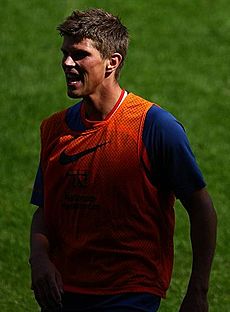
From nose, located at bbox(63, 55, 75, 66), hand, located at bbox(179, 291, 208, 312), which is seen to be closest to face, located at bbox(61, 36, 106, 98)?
nose, located at bbox(63, 55, 75, 66)

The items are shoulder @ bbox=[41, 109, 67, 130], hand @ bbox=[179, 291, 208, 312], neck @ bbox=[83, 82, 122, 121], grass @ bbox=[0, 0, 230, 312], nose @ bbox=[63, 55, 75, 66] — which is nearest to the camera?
hand @ bbox=[179, 291, 208, 312]

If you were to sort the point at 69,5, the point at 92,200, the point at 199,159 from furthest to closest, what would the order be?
1. the point at 69,5
2. the point at 199,159
3. the point at 92,200

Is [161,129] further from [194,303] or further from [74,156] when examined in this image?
[194,303]

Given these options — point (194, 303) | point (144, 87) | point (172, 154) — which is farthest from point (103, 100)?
point (144, 87)

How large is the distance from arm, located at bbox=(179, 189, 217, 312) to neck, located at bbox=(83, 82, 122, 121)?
0.65m

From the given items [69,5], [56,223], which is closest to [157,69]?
[69,5]

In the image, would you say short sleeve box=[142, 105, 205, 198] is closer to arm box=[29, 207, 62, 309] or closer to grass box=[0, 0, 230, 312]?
arm box=[29, 207, 62, 309]

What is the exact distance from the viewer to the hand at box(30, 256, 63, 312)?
5.93 metres

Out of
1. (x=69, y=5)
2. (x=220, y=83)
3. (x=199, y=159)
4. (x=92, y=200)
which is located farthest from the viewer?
(x=69, y=5)

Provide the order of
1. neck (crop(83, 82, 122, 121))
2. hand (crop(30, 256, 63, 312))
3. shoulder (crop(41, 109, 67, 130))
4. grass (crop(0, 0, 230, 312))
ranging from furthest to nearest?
grass (crop(0, 0, 230, 312))
shoulder (crop(41, 109, 67, 130))
neck (crop(83, 82, 122, 121))
hand (crop(30, 256, 63, 312))

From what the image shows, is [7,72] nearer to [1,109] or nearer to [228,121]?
[1,109]

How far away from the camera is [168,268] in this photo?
6.16 metres

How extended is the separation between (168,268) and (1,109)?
23.9 ft

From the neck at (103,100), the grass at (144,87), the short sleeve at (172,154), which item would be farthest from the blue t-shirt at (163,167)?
the grass at (144,87)
